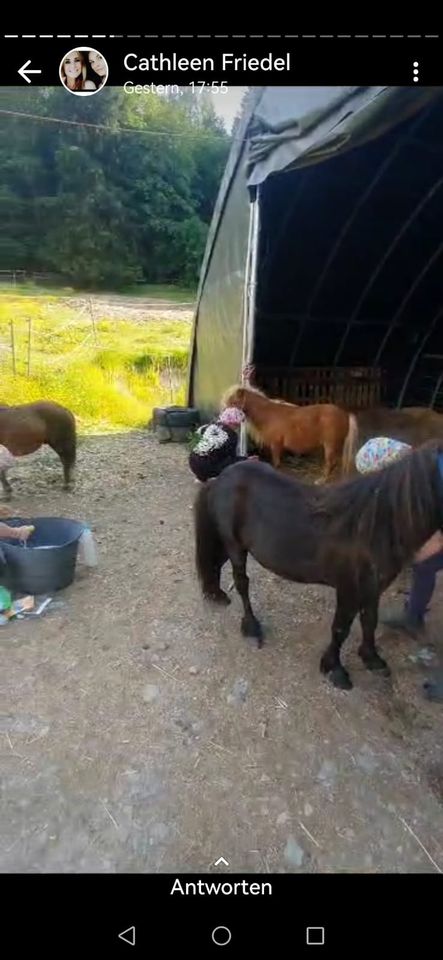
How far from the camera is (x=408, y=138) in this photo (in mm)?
5277

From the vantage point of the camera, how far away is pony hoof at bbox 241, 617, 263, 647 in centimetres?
340

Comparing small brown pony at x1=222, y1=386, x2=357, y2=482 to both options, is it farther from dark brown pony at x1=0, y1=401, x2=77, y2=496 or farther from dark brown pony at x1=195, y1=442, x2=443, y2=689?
dark brown pony at x1=195, y1=442, x2=443, y2=689

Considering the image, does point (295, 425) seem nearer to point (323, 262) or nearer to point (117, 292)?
point (323, 262)

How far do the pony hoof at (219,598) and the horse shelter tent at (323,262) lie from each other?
2.91 m

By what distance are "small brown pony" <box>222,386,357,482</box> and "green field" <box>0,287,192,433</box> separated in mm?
3762

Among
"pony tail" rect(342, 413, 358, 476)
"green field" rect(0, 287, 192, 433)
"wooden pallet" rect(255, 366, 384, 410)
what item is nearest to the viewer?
"pony tail" rect(342, 413, 358, 476)

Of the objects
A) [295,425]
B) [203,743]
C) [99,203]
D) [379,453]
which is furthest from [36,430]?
[99,203]

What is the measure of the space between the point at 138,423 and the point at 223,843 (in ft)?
26.9

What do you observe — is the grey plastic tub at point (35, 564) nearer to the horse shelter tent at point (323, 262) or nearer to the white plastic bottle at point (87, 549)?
the white plastic bottle at point (87, 549)

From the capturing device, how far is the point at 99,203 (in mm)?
25422

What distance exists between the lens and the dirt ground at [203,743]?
6.81 feet

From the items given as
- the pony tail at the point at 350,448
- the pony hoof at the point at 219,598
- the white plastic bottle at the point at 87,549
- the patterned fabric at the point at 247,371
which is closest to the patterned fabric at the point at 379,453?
the pony hoof at the point at 219,598

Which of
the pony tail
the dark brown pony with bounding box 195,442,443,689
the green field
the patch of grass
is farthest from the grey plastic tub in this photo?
the patch of grass
